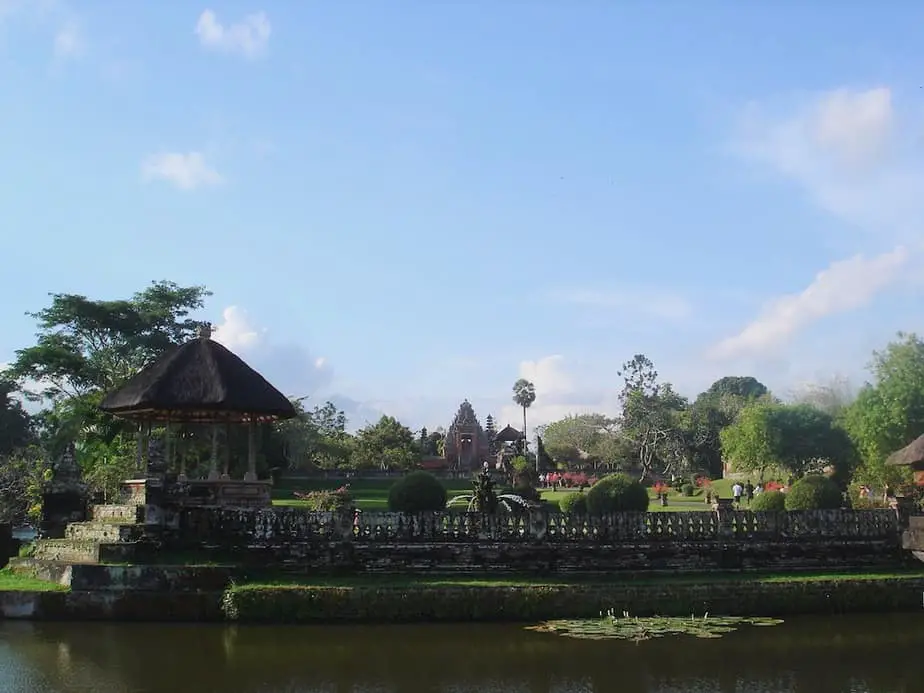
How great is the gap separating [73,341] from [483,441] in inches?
1974

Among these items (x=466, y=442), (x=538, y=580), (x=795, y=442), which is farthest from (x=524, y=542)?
(x=466, y=442)

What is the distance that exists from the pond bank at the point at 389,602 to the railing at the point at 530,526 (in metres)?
2.01

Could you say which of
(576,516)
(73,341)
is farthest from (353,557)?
(73,341)

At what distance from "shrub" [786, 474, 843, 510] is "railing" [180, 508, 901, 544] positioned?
321cm

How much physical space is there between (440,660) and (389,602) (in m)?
3.19

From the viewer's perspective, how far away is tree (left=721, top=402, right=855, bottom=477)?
52.4 m

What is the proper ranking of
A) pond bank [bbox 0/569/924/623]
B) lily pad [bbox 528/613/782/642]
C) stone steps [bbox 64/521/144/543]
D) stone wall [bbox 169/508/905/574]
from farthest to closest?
stone wall [bbox 169/508/905/574], stone steps [bbox 64/521/144/543], pond bank [bbox 0/569/924/623], lily pad [bbox 528/613/782/642]

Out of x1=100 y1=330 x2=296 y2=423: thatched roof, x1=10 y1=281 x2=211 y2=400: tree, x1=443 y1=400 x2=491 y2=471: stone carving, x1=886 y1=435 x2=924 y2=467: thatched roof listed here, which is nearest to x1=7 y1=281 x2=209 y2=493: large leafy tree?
x1=10 y1=281 x2=211 y2=400: tree

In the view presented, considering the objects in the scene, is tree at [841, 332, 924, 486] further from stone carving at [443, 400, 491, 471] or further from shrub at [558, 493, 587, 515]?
stone carving at [443, 400, 491, 471]

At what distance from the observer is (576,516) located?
19219 mm

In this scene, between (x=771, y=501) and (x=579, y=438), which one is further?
(x=579, y=438)

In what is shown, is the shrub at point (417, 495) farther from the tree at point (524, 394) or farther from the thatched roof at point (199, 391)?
the tree at point (524, 394)

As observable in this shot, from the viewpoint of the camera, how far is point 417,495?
23062 mm

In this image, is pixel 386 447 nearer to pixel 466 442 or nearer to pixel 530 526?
pixel 466 442
